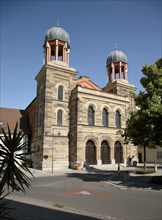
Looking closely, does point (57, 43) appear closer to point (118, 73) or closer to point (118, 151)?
point (118, 73)

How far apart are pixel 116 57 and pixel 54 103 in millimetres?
17289

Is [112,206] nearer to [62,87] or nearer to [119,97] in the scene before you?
[62,87]

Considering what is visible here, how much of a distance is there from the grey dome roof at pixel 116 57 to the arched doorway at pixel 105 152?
17352mm

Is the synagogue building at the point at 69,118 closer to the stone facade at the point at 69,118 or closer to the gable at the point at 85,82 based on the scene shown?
the stone facade at the point at 69,118

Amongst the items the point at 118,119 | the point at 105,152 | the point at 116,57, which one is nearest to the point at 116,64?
the point at 116,57

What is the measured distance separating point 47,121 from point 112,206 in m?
22.4

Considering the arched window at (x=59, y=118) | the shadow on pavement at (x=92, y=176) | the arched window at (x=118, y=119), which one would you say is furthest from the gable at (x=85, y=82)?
the shadow on pavement at (x=92, y=176)

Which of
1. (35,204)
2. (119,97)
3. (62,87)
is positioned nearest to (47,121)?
(62,87)

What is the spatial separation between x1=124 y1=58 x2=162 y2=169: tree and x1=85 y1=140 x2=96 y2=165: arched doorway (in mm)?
15336

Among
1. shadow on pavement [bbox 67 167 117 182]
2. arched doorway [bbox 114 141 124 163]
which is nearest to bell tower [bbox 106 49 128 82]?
arched doorway [bbox 114 141 124 163]

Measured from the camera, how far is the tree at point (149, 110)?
15441 mm

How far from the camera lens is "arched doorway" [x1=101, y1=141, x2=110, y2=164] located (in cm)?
3338

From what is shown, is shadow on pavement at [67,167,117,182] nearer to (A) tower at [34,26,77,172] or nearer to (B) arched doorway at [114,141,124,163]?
(A) tower at [34,26,77,172]

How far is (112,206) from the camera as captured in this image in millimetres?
9945
